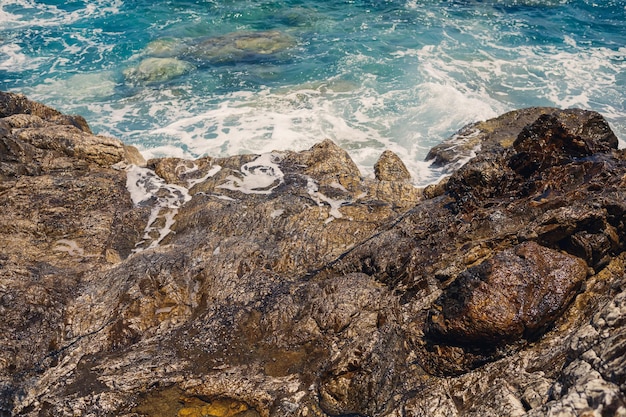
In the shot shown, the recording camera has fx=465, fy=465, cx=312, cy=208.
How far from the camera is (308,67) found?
26.9 metres

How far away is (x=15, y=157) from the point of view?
13.1m

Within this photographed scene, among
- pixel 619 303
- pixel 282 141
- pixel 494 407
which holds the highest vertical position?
pixel 619 303

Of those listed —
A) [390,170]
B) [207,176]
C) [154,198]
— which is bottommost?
[390,170]

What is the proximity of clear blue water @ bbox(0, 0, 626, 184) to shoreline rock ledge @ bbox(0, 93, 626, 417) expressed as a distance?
6.64m

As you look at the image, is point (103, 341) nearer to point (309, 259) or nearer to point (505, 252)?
point (309, 259)

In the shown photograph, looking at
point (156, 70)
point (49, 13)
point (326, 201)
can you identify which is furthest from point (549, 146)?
point (49, 13)

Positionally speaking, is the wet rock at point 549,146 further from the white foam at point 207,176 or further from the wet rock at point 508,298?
the white foam at point 207,176

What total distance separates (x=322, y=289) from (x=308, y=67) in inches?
810

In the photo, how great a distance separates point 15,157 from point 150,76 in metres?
14.3

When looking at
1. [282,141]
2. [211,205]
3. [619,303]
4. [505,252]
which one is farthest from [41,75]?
[619,303]

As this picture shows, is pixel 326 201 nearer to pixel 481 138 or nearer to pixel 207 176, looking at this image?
pixel 207 176

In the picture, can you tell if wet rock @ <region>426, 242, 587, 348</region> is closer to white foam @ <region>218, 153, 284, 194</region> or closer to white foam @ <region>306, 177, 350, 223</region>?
white foam @ <region>306, 177, 350, 223</region>

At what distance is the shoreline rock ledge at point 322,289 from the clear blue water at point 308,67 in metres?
6.64

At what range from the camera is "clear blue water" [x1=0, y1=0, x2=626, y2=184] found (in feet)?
70.5
